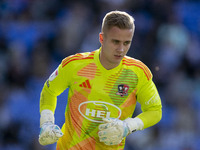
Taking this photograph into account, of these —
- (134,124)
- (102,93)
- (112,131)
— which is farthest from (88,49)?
(112,131)

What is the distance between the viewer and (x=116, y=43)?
4.99 meters

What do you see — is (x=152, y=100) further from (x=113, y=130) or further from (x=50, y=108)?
(x=50, y=108)

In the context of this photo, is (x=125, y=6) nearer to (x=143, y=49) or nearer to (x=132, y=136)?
(x=143, y=49)

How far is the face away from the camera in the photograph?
16.2 ft

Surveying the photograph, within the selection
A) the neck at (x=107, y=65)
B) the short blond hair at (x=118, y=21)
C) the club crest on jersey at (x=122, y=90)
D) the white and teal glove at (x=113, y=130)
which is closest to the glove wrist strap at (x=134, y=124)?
the white and teal glove at (x=113, y=130)

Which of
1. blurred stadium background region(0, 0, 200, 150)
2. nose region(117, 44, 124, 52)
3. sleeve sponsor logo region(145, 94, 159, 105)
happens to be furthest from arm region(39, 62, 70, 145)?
blurred stadium background region(0, 0, 200, 150)

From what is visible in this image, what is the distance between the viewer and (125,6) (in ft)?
38.5

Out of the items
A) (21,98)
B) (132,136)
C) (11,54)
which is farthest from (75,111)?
(11,54)

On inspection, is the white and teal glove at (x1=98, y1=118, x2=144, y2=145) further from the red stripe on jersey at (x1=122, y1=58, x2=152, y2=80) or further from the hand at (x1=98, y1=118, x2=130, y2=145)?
the red stripe on jersey at (x1=122, y1=58, x2=152, y2=80)

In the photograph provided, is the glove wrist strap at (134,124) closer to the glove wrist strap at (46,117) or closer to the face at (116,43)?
the face at (116,43)

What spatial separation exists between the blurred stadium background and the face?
495 cm

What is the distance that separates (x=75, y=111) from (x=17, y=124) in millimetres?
5121

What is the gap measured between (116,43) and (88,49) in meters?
6.03

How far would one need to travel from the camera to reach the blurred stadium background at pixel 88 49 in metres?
10.1
